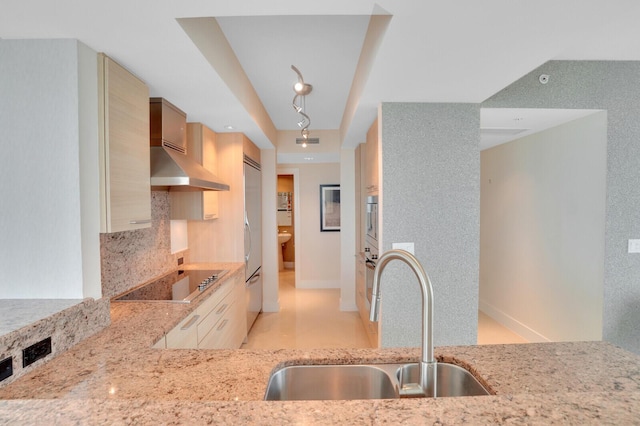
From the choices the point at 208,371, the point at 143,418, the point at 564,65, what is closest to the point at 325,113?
the point at 564,65

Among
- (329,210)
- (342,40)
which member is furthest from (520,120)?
(329,210)

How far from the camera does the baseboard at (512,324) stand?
322 cm

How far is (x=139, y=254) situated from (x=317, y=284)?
3663 millimetres

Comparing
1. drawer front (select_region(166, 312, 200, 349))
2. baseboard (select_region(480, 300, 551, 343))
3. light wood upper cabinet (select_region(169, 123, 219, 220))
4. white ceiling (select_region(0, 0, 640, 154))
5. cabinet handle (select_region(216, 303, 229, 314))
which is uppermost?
white ceiling (select_region(0, 0, 640, 154))

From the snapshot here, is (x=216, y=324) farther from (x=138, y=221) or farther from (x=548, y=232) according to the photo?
(x=548, y=232)

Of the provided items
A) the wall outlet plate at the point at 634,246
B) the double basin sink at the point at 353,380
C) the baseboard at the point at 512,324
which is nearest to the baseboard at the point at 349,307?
the baseboard at the point at 512,324

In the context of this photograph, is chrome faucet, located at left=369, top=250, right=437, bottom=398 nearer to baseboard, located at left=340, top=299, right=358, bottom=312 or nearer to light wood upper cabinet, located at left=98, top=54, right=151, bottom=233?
light wood upper cabinet, located at left=98, top=54, right=151, bottom=233

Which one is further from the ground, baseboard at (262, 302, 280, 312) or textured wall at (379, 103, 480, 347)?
textured wall at (379, 103, 480, 347)

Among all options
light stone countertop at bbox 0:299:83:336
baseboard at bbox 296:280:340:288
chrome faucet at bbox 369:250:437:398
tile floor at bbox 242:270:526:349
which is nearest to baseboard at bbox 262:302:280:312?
tile floor at bbox 242:270:526:349

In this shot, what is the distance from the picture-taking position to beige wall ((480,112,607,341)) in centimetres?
256

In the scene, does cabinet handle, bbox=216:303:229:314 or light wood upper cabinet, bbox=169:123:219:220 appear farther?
light wood upper cabinet, bbox=169:123:219:220

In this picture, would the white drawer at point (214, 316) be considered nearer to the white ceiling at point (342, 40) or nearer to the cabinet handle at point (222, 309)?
the cabinet handle at point (222, 309)

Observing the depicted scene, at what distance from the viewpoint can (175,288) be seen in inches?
92.9

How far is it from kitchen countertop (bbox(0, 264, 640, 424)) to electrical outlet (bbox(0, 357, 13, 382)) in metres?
0.05
